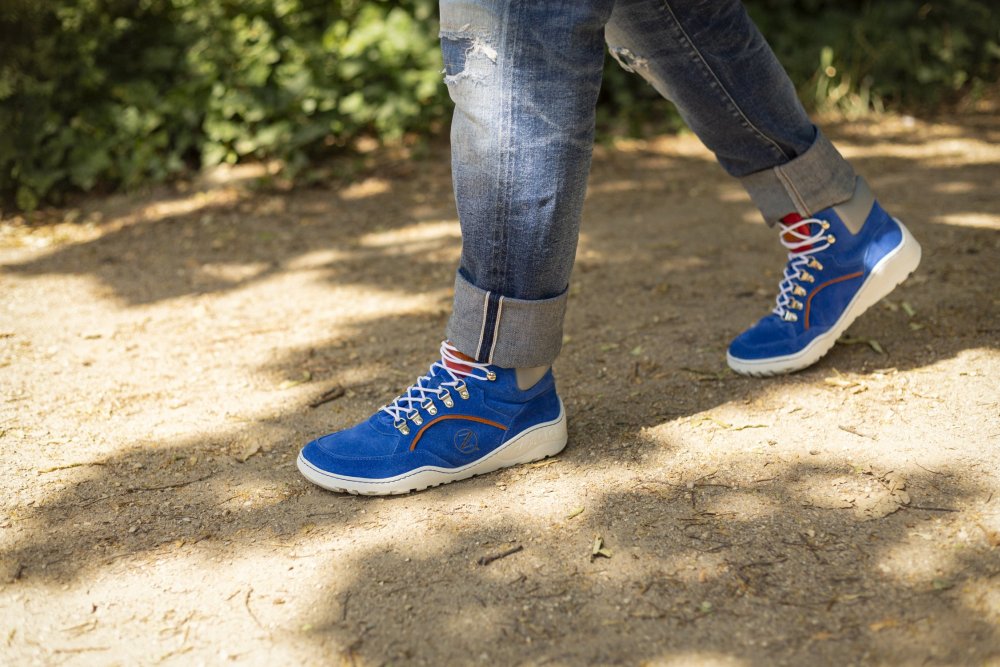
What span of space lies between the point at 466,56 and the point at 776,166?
2.61ft

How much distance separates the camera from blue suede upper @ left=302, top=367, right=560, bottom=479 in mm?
1834

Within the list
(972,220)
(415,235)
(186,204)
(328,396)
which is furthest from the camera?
(186,204)

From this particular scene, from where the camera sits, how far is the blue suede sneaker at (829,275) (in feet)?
6.96

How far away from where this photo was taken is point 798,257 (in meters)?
2.17

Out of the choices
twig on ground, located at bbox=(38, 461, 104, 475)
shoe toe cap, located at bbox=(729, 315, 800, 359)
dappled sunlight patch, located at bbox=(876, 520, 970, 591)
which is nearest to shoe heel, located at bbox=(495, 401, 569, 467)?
shoe toe cap, located at bbox=(729, 315, 800, 359)

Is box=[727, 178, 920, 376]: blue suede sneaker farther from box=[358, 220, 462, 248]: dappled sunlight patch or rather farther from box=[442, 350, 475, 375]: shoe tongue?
box=[358, 220, 462, 248]: dappled sunlight patch

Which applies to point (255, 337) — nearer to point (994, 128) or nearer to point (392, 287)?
point (392, 287)

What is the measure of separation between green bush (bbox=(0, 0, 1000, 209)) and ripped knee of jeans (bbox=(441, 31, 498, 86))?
2.70 meters

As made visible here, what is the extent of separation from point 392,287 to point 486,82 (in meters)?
1.61

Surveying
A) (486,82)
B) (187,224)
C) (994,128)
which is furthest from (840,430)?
(994,128)

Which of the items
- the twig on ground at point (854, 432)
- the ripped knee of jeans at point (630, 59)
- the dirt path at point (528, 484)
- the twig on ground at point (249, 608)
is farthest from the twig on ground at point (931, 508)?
the twig on ground at point (249, 608)

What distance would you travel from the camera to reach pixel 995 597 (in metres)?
1.40

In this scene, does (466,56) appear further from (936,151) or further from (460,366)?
(936,151)

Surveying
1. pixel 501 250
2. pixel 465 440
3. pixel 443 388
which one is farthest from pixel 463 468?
pixel 501 250
